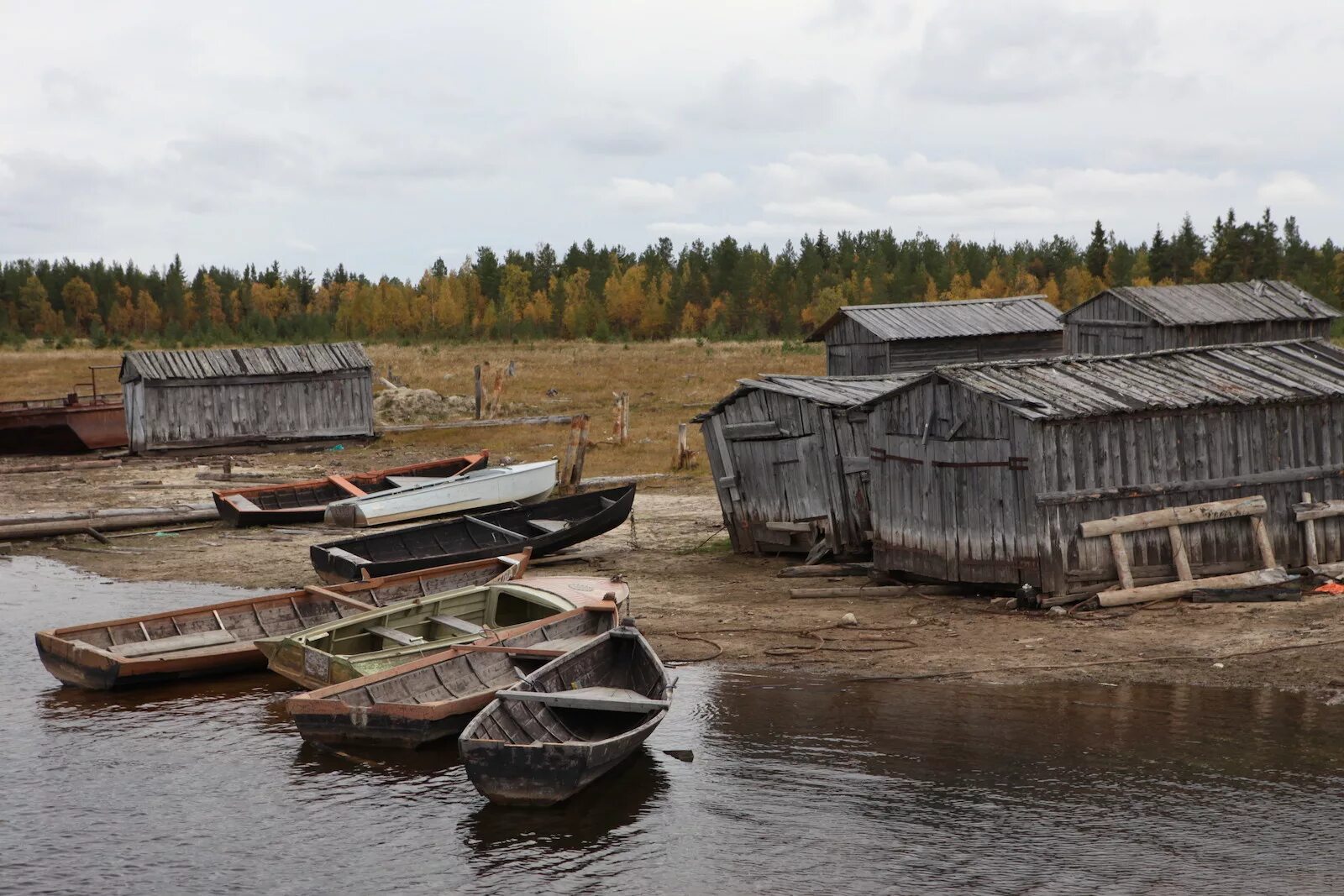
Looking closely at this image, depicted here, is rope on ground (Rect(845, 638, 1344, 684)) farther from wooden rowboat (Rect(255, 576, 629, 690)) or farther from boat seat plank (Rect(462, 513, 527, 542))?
boat seat plank (Rect(462, 513, 527, 542))

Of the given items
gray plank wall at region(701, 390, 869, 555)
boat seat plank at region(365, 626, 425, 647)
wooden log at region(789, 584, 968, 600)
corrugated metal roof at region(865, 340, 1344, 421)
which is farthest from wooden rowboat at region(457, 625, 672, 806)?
gray plank wall at region(701, 390, 869, 555)

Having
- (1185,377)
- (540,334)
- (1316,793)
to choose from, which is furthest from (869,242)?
(1316,793)

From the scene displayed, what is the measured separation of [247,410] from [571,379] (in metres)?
18.0

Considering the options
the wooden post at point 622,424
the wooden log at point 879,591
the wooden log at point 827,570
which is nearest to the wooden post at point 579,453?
the wooden post at point 622,424

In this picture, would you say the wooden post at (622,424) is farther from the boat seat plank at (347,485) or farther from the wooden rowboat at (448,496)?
the boat seat plank at (347,485)

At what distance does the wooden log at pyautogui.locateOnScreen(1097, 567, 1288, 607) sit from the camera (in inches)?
658

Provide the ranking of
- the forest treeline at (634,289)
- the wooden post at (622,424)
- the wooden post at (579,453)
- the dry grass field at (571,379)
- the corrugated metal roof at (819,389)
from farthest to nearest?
1. the forest treeline at (634,289)
2. the dry grass field at (571,379)
3. the wooden post at (622,424)
4. the wooden post at (579,453)
5. the corrugated metal roof at (819,389)

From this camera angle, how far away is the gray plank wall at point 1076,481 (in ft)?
54.7

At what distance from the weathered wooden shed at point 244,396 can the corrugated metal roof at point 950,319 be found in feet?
50.7

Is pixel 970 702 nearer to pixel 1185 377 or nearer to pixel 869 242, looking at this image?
pixel 1185 377

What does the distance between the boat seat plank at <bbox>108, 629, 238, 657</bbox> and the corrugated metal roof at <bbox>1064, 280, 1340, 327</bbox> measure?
25546 mm

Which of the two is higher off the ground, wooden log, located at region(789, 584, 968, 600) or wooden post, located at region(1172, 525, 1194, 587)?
wooden post, located at region(1172, 525, 1194, 587)

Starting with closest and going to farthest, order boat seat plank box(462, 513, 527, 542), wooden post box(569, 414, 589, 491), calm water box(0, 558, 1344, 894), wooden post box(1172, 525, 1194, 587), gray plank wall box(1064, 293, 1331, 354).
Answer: calm water box(0, 558, 1344, 894)
wooden post box(1172, 525, 1194, 587)
boat seat plank box(462, 513, 527, 542)
wooden post box(569, 414, 589, 491)
gray plank wall box(1064, 293, 1331, 354)

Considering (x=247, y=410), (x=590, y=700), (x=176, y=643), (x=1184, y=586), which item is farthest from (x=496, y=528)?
(x=247, y=410)
